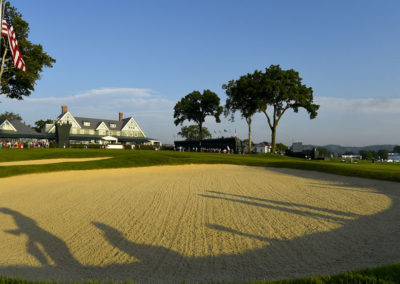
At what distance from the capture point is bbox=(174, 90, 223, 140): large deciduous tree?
229 ft

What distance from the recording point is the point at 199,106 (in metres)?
70.8

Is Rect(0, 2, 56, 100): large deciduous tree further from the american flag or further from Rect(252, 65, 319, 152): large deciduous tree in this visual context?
Rect(252, 65, 319, 152): large deciduous tree

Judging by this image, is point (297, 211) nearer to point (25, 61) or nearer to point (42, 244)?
point (42, 244)

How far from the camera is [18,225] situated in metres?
6.74

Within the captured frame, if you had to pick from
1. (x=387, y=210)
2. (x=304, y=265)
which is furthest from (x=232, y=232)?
(x=387, y=210)

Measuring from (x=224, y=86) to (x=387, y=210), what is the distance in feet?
165

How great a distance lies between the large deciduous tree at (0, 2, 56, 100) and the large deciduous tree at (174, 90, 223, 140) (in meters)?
40.3

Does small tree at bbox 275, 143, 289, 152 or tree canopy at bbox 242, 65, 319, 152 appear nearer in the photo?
tree canopy at bbox 242, 65, 319, 152

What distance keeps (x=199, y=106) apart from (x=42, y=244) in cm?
6650

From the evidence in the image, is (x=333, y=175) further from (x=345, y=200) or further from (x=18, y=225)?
(x=18, y=225)

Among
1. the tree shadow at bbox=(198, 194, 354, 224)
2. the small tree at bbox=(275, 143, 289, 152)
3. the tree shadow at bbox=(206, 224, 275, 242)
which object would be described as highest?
the small tree at bbox=(275, 143, 289, 152)

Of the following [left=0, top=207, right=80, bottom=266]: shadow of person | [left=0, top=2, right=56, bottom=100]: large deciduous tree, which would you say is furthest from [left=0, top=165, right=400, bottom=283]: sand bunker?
[left=0, top=2, right=56, bottom=100]: large deciduous tree

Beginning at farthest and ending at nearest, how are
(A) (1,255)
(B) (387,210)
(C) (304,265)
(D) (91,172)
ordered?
1. (D) (91,172)
2. (B) (387,210)
3. (A) (1,255)
4. (C) (304,265)

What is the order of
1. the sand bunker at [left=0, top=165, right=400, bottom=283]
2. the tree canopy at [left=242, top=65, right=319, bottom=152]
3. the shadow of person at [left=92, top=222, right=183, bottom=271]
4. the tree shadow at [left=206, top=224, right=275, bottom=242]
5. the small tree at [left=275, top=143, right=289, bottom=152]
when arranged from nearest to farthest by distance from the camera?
the sand bunker at [left=0, top=165, right=400, bottom=283] → the shadow of person at [left=92, top=222, right=183, bottom=271] → the tree shadow at [left=206, top=224, right=275, bottom=242] → the tree canopy at [left=242, top=65, right=319, bottom=152] → the small tree at [left=275, top=143, right=289, bottom=152]
